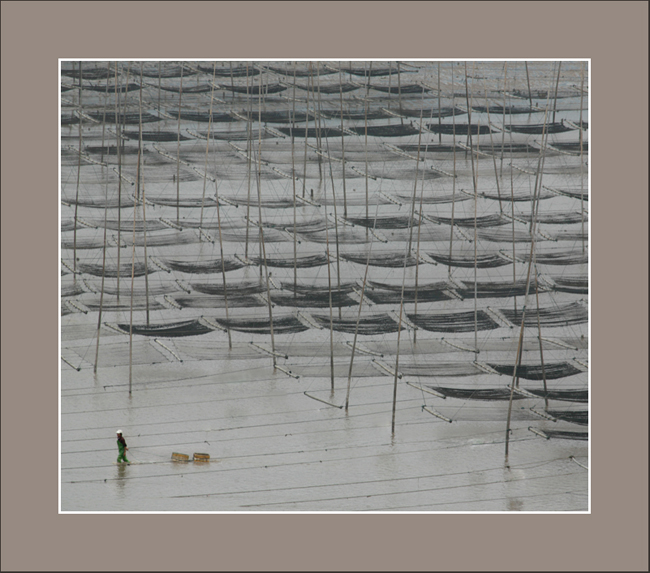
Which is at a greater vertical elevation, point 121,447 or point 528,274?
point 528,274

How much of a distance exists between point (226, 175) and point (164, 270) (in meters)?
1.83

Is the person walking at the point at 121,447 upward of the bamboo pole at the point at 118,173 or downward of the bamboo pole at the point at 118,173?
downward

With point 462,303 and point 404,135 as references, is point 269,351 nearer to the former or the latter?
point 462,303

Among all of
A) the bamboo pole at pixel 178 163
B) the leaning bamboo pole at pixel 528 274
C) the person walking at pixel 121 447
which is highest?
the bamboo pole at pixel 178 163

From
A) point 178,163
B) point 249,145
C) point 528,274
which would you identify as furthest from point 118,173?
point 528,274

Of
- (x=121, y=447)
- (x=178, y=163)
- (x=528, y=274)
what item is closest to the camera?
(x=121, y=447)

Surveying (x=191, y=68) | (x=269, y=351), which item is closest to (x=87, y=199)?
(x=191, y=68)

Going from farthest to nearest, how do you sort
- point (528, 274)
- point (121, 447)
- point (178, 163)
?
point (178, 163) < point (528, 274) < point (121, 447)

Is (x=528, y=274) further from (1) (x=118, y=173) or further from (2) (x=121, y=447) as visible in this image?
(1) (x=118, y=173)

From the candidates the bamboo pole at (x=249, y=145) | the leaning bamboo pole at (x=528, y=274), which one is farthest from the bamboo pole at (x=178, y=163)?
the leaning bamboo pole at (x=528, y=274)

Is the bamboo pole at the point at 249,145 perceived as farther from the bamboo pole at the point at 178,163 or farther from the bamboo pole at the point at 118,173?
the bamboo pole at the point at 118,173

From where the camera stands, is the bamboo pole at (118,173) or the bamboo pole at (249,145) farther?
the bamboo pole at (249,145)

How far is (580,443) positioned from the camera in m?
11.4

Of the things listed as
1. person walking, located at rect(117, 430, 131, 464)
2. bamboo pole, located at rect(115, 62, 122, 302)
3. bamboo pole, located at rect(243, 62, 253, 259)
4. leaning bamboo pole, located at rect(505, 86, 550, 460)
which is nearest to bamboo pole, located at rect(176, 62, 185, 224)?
bamboo pole, located at rect(115, 62, 122, 302)
